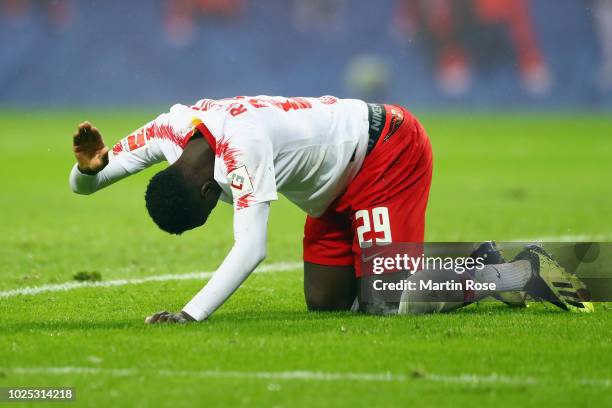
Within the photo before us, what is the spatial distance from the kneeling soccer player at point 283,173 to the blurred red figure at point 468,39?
33.3 metres

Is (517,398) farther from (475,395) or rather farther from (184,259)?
(184,259)

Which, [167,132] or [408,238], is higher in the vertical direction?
[167,132]

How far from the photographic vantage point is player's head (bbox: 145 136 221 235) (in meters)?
6.17

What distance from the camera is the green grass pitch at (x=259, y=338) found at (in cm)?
488

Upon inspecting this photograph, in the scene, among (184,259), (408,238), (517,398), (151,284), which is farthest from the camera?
(184,259)

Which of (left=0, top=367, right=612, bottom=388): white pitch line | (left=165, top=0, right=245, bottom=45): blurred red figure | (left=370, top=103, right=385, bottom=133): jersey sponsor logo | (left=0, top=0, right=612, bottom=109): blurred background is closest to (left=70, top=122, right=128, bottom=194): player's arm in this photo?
(left=370, top=103, right=385, bottom=133): jersey sponsor logo

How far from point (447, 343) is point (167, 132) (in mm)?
2041

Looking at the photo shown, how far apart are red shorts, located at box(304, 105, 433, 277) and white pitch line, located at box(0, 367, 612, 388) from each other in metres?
1.99

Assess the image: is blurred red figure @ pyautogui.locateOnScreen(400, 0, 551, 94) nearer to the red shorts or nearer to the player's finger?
the red shorts

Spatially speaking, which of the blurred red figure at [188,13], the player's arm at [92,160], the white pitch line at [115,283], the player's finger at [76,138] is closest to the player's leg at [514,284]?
the player's arm at [92,160]

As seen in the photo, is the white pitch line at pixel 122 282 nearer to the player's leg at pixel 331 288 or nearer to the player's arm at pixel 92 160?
the player's arm at pixel 92 160

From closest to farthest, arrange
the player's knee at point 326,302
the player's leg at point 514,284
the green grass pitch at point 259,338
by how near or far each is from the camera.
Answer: the green grass pitch at point 259,338 < the player's leg at point 514,284 < the player's knee at point 326,302

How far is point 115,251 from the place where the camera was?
35.3 feet

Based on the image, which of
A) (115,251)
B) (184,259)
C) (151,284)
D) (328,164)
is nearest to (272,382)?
(328,164)
